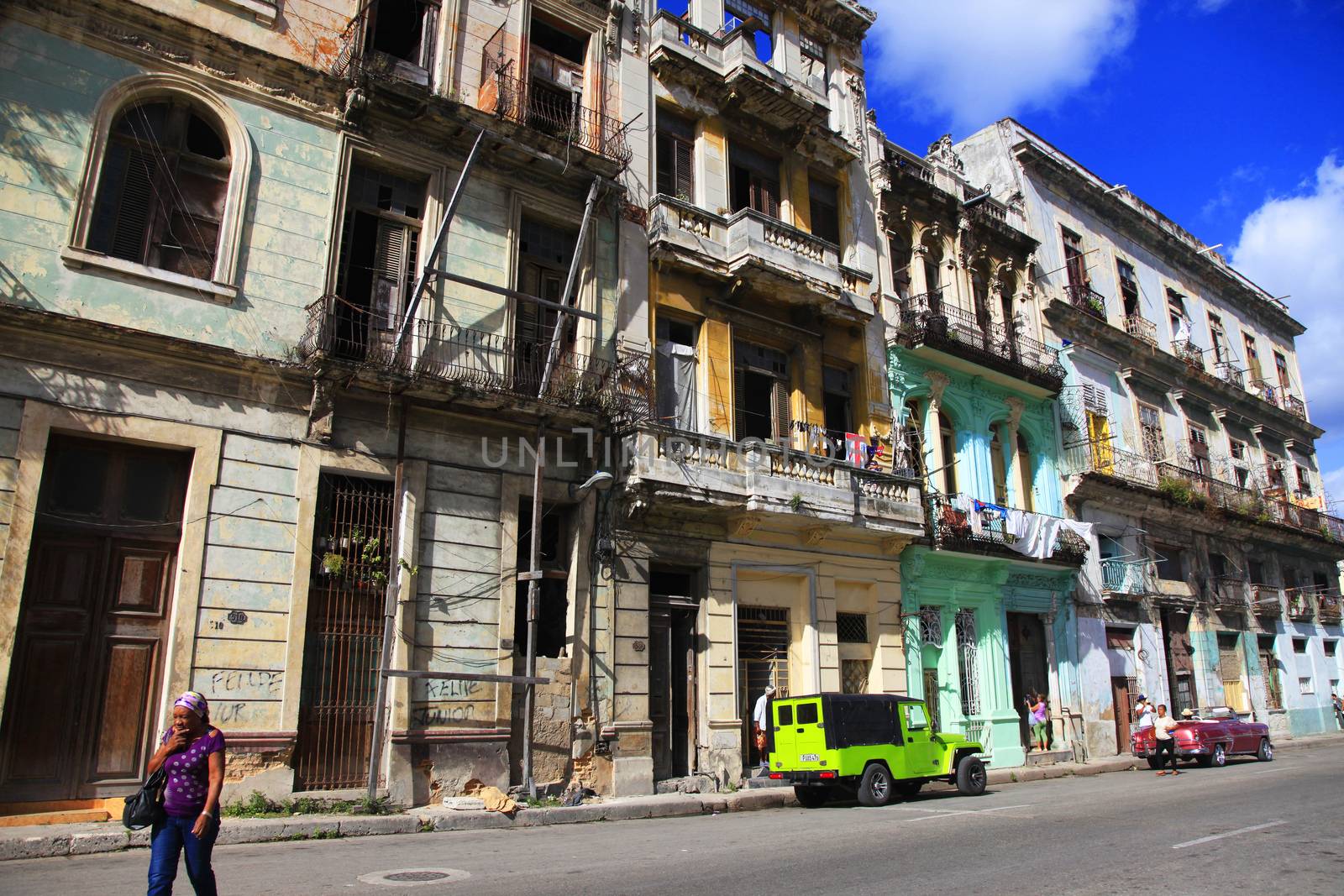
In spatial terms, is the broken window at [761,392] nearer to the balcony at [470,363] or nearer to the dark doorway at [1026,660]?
the balcony at [470,363]

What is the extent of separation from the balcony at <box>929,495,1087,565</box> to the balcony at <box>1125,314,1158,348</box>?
34.0 feet

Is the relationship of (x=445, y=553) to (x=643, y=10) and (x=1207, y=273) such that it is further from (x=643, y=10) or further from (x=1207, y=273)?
(x=1207, y=273)

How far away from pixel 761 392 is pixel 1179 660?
17.6 m

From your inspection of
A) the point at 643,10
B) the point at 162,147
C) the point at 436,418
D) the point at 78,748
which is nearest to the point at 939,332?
the point at 643,10

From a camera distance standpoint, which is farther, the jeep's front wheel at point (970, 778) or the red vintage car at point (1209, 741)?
A: the red vintage car at point (1209, 741)

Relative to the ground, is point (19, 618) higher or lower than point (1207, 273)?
lower

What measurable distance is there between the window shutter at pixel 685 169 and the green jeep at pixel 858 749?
10564 millimetres

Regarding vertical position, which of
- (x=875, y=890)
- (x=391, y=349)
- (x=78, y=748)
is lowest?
(x=875, y=890)

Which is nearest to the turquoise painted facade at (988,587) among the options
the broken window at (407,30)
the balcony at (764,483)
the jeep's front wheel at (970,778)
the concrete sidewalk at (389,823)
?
the balcony at (764,483)

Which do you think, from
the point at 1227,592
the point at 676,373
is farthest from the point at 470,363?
the point at 1227,592

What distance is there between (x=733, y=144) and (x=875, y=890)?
16740mm

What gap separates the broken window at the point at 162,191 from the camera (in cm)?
1215

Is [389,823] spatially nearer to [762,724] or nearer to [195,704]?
[195,704]

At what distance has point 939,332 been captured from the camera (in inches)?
870
